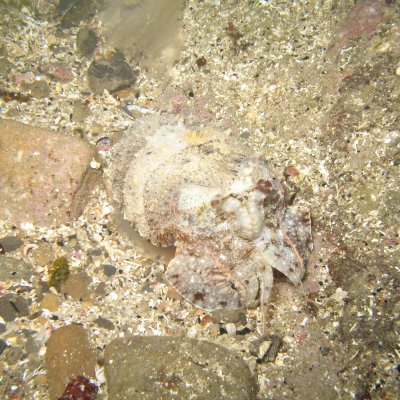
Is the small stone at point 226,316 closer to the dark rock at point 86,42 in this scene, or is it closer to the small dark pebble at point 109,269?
the small dark pebble at point 109,269

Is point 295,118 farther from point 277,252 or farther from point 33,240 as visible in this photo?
point 33,240

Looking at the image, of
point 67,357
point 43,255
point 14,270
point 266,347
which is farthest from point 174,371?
point 14,270

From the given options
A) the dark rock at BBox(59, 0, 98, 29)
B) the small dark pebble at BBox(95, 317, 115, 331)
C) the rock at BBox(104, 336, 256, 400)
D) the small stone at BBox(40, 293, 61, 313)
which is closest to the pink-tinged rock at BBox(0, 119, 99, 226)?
the small stone at BBox(40, 293, 61, 313)

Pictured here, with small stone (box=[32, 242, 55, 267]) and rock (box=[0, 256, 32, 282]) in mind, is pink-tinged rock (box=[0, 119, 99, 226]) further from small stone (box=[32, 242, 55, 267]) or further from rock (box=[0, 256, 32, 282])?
rock (box=[0, 256, 32, 282])

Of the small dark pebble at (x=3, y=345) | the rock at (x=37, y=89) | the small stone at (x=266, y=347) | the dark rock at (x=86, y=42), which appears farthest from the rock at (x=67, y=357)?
the dark rock at (x=86, y=42)

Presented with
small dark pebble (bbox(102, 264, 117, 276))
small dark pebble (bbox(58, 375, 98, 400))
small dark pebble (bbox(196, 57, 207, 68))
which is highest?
small dark pebble (bbox(196, 57, 207, 68))

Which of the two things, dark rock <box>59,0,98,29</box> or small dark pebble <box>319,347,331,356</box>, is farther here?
dark rock <box>59,0,98,29</box>
